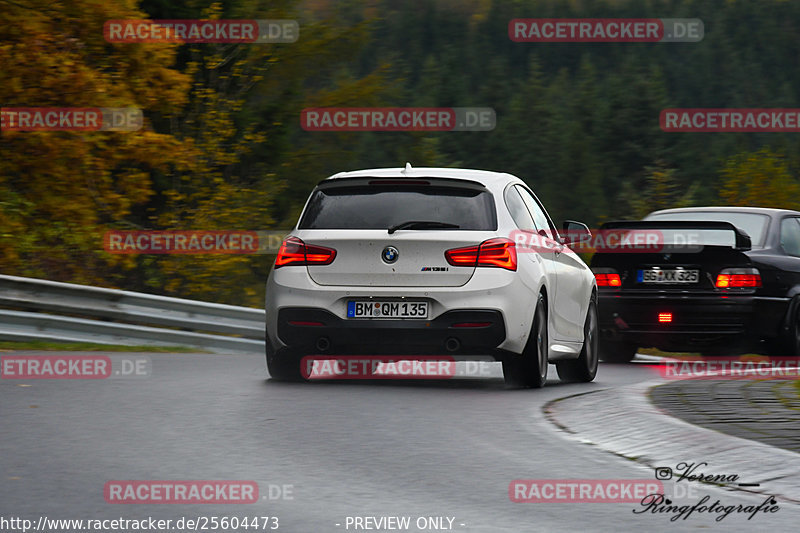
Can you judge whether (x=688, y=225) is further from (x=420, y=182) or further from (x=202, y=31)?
(x=202, y=31)

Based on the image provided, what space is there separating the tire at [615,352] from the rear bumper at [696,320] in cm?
45

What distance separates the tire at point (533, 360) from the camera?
10.6m

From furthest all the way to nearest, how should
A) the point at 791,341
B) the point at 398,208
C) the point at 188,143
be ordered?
the point at 188,143, the point at 791,341, the point at 398,208

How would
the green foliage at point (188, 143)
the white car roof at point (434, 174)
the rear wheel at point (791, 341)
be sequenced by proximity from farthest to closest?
the green foliage at point (188, 143)
the rear wheel at point (791, 341)
the white car roof at point (434, 174)

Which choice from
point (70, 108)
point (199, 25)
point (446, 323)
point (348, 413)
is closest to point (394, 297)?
point (446, 323)

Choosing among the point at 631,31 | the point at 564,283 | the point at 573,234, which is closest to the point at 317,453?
the point at 564,283

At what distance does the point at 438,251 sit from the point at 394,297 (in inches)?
18.5

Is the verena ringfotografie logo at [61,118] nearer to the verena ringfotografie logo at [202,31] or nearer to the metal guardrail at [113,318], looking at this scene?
the verena ringfotografie logo at [202,31]

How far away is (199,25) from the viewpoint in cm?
3003

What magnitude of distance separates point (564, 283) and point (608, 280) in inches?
125

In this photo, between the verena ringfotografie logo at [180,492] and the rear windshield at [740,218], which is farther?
the rear windshield at [740,218]

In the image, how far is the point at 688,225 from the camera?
14.6 m

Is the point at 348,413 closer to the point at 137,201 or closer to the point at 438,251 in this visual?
the point at 438,251

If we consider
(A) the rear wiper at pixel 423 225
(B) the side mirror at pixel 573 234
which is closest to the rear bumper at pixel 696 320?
(B) the side mirror at pixel 573 234
